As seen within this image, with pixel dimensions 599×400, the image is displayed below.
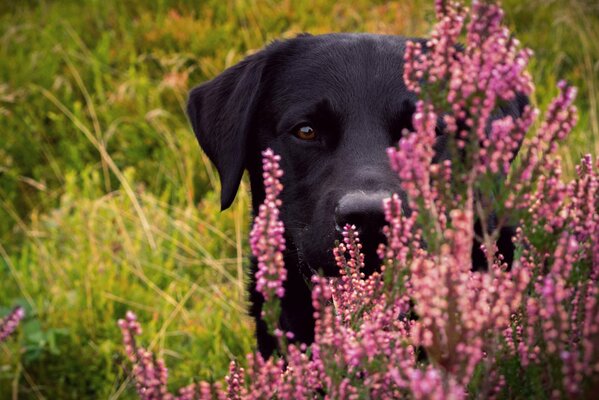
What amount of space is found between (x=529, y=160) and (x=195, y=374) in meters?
2.24

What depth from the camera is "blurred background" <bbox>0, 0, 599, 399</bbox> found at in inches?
131

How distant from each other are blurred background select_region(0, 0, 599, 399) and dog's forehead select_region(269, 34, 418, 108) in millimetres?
932

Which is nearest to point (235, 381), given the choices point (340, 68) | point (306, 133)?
point (306, 133)

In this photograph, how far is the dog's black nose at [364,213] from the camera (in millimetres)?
2111

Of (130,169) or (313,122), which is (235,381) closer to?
(313,122)

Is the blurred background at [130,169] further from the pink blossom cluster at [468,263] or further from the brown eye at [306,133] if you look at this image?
the pink blossom cluster at [468,263]

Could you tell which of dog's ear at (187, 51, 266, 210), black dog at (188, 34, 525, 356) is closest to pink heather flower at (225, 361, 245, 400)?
black dog at (188, 34, 525, 356)

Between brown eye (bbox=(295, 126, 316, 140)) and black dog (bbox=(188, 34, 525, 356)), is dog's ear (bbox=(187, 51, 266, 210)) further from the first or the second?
brown eye (bbox=(295, 126, 316, 140))

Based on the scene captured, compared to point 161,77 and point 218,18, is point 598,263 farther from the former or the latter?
point 218,18

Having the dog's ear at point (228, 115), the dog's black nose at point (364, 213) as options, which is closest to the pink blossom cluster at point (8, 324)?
the dog's black nose at point (364, 213)

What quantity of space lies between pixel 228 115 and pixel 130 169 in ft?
5.02

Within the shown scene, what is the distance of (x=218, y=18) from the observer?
612cm

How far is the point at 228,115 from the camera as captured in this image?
123 inches

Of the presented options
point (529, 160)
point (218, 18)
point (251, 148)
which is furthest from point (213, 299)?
point (218, 18)
